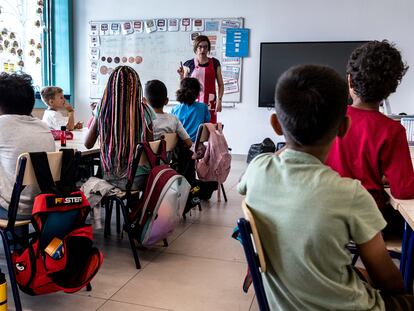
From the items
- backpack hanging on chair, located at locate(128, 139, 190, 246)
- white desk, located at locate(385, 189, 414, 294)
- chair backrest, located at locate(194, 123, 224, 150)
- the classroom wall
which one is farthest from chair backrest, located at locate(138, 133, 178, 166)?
the classroom wall

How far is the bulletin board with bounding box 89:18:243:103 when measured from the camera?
19.0 feet

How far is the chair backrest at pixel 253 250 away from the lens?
3.18 ft

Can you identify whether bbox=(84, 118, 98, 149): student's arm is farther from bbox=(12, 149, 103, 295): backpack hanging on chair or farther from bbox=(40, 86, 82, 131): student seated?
bbox=(40, 86, 82, 131): student seated

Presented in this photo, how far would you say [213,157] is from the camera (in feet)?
10.3

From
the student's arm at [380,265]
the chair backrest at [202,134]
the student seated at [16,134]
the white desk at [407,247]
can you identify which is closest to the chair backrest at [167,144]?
the chair backrest at [202,134]

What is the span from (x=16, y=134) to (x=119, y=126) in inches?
24.2

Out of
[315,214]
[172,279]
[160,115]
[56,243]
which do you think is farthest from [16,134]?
[315,214]

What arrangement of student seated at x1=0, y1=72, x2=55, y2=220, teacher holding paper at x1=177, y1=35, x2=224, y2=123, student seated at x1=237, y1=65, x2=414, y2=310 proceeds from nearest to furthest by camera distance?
student seated at x1=237, y1=65, x2=414, y2=310 < student seated at x1=0, y1=72, x2=55, y2=220 < teacher holding paper at x1=177, y1=35, x2=224, y2=123

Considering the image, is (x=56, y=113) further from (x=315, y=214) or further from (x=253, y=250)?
(x=315, y=214)

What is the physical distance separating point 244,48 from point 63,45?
9.12ft

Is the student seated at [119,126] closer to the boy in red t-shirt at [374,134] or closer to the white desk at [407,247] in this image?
the boy in red t-shirt at [374,134]

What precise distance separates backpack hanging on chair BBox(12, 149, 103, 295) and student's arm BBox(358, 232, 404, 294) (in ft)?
3.87

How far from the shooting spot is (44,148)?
6.24 ft

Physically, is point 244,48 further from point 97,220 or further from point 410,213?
point 410,213
